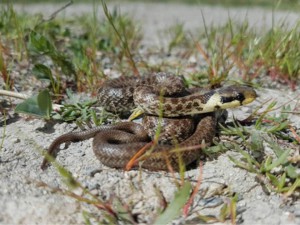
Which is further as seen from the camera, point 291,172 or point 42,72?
point 42,72

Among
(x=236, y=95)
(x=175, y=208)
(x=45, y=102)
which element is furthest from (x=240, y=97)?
(x=45, y=102)

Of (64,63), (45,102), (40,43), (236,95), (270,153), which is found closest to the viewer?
(270,153)

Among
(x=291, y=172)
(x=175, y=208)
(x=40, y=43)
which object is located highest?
(x=40, y=43)

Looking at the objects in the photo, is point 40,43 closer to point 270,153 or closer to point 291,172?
point 270,153

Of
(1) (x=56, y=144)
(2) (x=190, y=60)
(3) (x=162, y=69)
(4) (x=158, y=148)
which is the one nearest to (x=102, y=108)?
(1) (x=56, y=144)

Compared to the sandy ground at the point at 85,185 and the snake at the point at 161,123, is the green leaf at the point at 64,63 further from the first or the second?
the sandy ground at the point at 85,185

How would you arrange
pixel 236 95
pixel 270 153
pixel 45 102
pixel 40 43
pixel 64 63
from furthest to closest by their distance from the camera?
pixel 64 63
pixel 40 43
pixel 236 95
pixel 45 102
pixel 270 153

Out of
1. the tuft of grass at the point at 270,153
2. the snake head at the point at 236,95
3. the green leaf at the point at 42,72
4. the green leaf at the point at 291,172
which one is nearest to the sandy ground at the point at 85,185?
the tuft of grass at the point at 270,153
